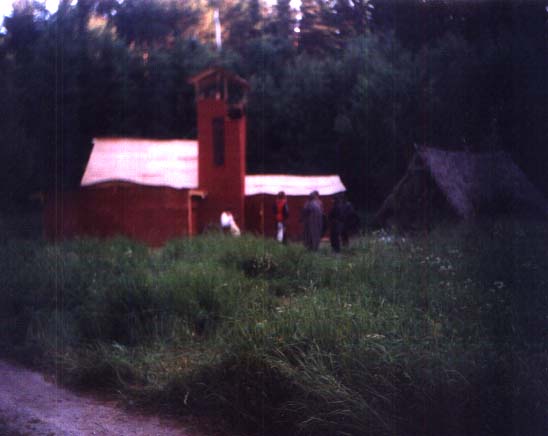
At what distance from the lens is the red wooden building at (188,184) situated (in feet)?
63.1

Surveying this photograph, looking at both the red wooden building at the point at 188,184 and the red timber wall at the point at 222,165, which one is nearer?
the red wooden building at the point at 188,184

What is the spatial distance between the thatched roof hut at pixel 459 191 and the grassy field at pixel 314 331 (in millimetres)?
417

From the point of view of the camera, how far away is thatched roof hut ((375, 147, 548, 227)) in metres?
8.61

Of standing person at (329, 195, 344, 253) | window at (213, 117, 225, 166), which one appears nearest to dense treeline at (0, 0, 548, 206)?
standing person at (329, 195, 344, 253)

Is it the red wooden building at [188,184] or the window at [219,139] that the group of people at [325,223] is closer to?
the red wooden building at [188,184]

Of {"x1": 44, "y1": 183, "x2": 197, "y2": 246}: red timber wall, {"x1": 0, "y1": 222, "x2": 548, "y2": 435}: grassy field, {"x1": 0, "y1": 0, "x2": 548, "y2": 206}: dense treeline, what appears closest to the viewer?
{"x1": 0, "y1": 222, "x2": 548, "y2": 435}: grassy field

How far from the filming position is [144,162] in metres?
21.8

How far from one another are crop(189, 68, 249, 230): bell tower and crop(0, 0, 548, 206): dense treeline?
11.2ft

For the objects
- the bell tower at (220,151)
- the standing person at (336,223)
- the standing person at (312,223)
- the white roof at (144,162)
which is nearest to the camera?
the standing person at (312,223)

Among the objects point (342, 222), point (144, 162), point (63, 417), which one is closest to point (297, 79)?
point (144, 162)

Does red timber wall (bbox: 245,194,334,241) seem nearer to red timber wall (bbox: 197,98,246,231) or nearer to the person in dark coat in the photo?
red timber wall (bbox: 197,98,246,231)

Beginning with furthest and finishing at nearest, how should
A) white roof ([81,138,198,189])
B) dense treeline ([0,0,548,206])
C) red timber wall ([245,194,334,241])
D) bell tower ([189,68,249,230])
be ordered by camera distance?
bell tower ([189,68,249,230])
red timber wall ([245,194,334,241])
white roof ([81,138,198,189])
dense treeline ([0,0,548,206])

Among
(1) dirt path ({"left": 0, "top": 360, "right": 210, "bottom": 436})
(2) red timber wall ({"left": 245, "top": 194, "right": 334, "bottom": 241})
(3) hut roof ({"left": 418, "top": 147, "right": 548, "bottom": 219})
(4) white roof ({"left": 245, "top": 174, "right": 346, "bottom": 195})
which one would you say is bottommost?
(1) dirt path ({"left": 0, "top": 360, "right": 210, "bottom": 436})

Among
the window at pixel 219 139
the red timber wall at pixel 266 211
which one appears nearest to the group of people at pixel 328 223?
the red timber wall at pixel 266 211
